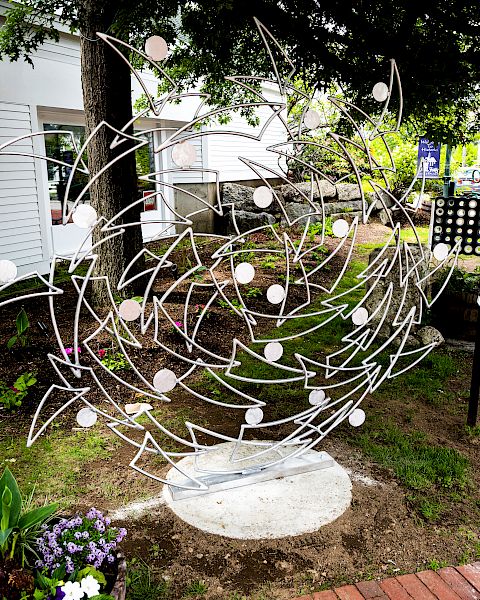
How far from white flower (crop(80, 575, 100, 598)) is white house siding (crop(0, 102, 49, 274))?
6.83m

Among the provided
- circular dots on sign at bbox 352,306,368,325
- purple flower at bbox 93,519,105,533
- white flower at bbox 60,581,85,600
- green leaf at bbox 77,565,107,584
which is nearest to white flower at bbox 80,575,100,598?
white flower at bbox 60,581,85,600

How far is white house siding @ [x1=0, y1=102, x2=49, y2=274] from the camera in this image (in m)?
8.08

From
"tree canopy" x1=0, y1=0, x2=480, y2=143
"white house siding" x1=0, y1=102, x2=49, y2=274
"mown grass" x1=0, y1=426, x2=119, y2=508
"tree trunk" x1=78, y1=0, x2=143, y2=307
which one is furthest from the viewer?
"white house siding" x1=0, y1=102, x2=49, y2=274

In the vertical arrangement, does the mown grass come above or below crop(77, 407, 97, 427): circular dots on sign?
below

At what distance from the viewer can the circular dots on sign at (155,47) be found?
101 inches

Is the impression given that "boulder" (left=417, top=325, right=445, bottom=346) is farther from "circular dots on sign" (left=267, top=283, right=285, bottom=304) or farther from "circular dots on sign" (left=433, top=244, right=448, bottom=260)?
"circular dots on sign" (left=267, top=283, right=285, bottom=304)

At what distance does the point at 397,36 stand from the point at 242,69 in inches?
74.6

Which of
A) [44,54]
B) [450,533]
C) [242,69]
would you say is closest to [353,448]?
[450,533]

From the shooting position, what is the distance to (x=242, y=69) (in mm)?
6527

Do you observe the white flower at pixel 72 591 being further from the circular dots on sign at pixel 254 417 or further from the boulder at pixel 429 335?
the boulder at pixel 429 335

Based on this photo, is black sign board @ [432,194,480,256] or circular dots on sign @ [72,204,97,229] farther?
black sign board @ [432,194,480,256]

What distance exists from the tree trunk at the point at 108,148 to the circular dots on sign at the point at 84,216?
3.35 meters

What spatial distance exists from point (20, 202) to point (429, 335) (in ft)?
19.1

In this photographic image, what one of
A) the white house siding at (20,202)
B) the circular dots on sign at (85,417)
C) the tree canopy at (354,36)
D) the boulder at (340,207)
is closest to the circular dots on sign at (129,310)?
the circular dots on sign at (85,417)
